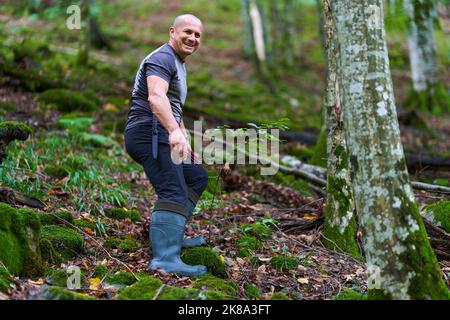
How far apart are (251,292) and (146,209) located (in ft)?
8.50

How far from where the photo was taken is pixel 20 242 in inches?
168

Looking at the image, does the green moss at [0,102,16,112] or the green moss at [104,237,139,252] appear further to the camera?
the green moss at [0,102,16,112]

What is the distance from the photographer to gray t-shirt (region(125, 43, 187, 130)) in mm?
4613

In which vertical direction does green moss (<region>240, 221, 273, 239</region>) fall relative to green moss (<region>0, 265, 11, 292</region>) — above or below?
above

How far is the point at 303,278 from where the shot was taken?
192 inches

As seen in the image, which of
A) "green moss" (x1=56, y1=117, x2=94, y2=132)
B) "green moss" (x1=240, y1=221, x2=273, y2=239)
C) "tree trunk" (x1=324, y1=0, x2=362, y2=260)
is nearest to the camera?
"tree trunk" (x1=324, y1=0, x2=362, y2=260)

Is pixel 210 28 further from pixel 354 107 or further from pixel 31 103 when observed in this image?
pixel 354 107

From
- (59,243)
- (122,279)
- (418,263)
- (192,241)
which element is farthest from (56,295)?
(418,263)

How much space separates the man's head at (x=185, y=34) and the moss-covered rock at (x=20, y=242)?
2020mm

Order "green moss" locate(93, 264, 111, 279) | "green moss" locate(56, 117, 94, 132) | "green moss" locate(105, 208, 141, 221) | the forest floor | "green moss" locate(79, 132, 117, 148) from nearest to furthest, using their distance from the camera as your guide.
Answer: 1. "green moss" locate(93, 264, 111, 279)
2. the forest floor
3. "green moss" locate(105, 208, 141, 221)
4. "green moss" locate(79, 132, 117, 148)
5. "green moss" locate(56, 117, 94, 132)

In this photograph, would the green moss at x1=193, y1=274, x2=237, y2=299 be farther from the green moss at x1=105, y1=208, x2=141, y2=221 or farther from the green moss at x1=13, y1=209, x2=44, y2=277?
the green moss at x1=105, y1=208, x2=141, y2=221

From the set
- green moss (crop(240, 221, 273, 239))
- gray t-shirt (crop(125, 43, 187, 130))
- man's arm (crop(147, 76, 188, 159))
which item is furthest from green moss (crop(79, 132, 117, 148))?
man's arm (crop(147, 76, 188, 159))

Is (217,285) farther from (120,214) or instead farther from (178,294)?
(120,214)

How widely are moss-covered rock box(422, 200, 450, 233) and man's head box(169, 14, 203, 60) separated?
3.62 m
